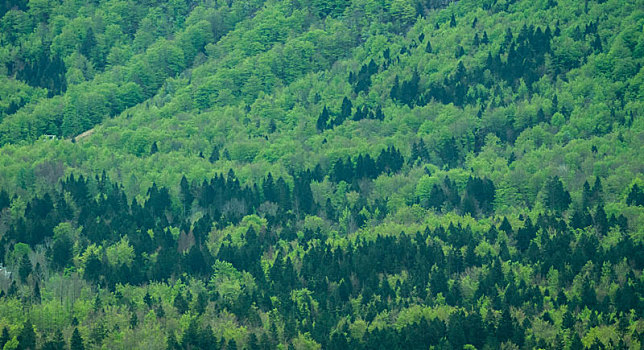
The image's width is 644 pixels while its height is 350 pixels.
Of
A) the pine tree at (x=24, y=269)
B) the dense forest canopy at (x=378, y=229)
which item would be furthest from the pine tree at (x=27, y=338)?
the pine tree at (x=24, y=269)

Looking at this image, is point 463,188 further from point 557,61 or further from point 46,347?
point 46,347

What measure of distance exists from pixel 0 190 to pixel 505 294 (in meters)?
79.0

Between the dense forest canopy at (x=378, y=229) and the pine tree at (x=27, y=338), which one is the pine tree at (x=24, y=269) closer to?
the dense forest canopy at (x=378, y=229)

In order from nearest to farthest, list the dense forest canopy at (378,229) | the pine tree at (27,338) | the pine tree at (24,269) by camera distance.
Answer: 1. the pine tree at (27,338)
2. the dense forest canopy at (378,229)
3. the pine tree at (24,269)

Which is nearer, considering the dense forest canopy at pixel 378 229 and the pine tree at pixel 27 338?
the pine tree at pixel 27 338

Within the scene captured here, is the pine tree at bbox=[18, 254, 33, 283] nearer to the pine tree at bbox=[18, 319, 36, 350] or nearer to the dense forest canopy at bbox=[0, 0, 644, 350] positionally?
the dense forest canopy at bbox=[0, 0, 644, 350]

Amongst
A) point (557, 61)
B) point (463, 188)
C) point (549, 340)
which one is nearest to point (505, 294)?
point (549, 340)

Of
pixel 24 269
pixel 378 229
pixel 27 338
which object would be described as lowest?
pixel 378 229

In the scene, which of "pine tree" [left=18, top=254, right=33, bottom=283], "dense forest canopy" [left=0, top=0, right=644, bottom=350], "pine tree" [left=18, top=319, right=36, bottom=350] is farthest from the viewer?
"pine tree" [left=18, top=254, right=33, bottom=283]

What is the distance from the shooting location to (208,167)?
7643 inches

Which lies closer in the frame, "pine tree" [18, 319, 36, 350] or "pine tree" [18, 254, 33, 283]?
"pine tree" [18, 319, 36, 350]

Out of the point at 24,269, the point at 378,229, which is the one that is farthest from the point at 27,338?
the point at 378,229

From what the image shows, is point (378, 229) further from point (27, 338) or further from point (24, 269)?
point (27, 338)

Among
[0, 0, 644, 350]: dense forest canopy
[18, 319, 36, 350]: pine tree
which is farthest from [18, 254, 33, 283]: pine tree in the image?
[18, 319, 36, 350]: pine tree
